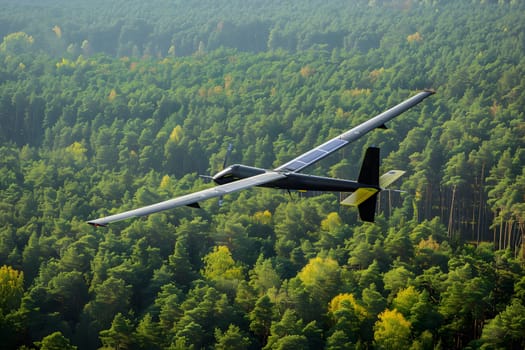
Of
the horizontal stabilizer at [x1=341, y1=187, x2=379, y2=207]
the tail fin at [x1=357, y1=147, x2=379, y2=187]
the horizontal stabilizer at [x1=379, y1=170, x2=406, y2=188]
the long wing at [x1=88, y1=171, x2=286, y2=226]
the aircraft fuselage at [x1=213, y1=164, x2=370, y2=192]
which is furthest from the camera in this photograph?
the horizontal stabilizer at [x1=379, y1=170, x2=406, y2=188]

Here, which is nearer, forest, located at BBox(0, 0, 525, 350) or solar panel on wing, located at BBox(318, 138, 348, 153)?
solar panel on wing, located at BBox(318, 138, 348, 153)

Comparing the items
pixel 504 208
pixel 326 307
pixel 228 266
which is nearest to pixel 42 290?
pixel 228 266

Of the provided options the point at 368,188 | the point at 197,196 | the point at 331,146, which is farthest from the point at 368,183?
the point at 197,196

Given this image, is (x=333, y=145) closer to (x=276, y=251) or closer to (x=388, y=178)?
(x=388, y=178)

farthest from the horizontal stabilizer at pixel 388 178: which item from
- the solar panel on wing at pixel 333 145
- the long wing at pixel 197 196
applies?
the long wing at pixel 197 196

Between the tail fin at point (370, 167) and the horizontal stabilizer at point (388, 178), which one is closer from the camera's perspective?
the tail fin at point (370, 167)

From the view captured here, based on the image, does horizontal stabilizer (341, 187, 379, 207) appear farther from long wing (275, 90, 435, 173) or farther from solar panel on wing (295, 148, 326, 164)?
solar panel on wing (295, 148, 326, 164)

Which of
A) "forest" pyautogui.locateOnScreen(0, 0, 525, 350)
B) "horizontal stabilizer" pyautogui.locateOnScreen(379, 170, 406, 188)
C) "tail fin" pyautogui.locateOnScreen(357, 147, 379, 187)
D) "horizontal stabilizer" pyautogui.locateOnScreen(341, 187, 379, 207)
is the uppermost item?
"tail fin" pyautogui.locateOnScreen(357, 147, 379, 187)

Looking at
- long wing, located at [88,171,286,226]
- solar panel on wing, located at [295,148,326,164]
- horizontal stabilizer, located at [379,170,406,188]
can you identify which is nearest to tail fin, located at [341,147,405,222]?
horizontal stabilizer, located at [379,170,406,188]

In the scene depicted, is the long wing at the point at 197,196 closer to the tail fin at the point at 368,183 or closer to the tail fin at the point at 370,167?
the tail fin at the point at 368,183
